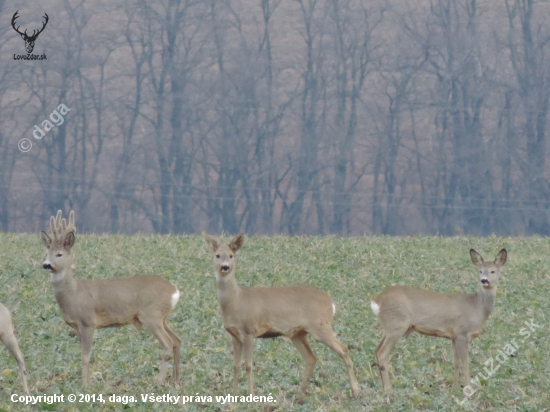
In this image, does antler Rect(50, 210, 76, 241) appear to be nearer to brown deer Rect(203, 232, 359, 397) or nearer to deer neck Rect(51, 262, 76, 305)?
deer neck Rect(51, 262, 76, 305)

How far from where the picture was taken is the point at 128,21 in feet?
107

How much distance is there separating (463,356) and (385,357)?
2.22 feet

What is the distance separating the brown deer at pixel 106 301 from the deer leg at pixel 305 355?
3.46 ft

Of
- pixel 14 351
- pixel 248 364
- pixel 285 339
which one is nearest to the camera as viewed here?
pixel 14 351

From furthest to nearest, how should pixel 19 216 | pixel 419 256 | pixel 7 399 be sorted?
pixel 19 216
pixel 419 256
pixel 7 399

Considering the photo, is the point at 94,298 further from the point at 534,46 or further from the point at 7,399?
the point at 534,46

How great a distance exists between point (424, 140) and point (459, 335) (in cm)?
2372

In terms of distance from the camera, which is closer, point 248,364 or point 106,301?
point 248,364

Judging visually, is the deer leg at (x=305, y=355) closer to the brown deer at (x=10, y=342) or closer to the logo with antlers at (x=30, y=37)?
the brown deer at (x=10, y=342)

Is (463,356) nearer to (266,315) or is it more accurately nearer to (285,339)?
(266,315)

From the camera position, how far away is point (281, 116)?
3219 centimetres

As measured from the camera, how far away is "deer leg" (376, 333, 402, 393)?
872 cm

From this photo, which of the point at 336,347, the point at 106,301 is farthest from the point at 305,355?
the point at 106,301

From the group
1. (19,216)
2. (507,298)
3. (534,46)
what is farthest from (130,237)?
(534,46)
